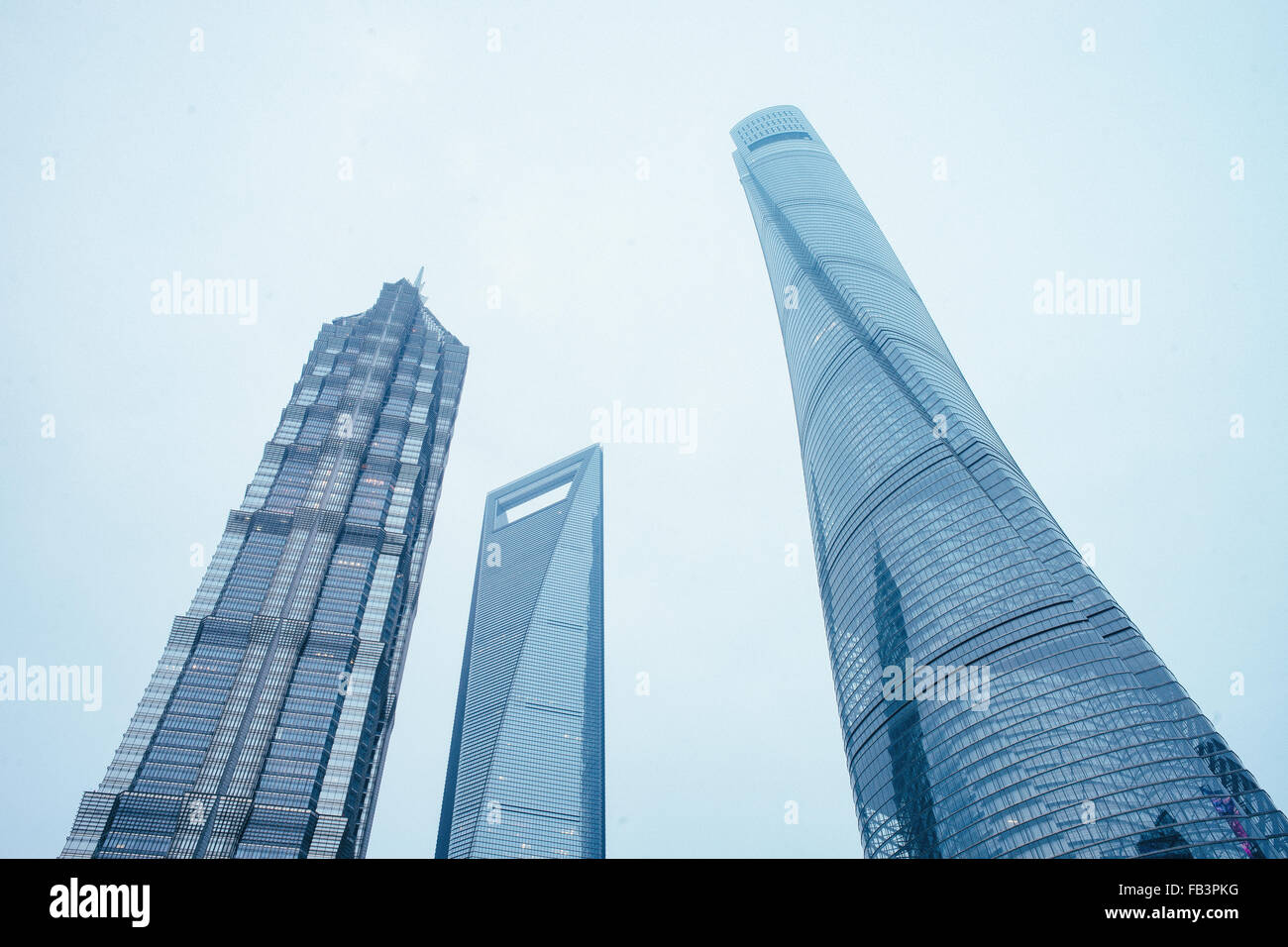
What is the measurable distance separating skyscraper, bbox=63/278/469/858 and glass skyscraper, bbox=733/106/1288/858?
86.3 m

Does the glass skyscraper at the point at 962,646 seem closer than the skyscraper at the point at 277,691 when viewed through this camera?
Yes

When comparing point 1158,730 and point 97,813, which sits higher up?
point 1158,730

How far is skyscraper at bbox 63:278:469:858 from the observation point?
5536 inches

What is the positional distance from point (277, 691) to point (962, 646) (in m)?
114

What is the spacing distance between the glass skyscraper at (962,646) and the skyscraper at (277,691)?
3397 inches

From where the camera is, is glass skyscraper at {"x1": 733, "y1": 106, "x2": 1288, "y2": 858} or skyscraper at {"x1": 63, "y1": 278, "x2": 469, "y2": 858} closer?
glass skyscraper at {"x1": 733, "y1": 106, "x2": 1288, "y2": 858}

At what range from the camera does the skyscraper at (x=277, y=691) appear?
141 meters

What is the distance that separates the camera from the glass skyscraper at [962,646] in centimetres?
8981

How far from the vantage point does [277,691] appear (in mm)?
156750
